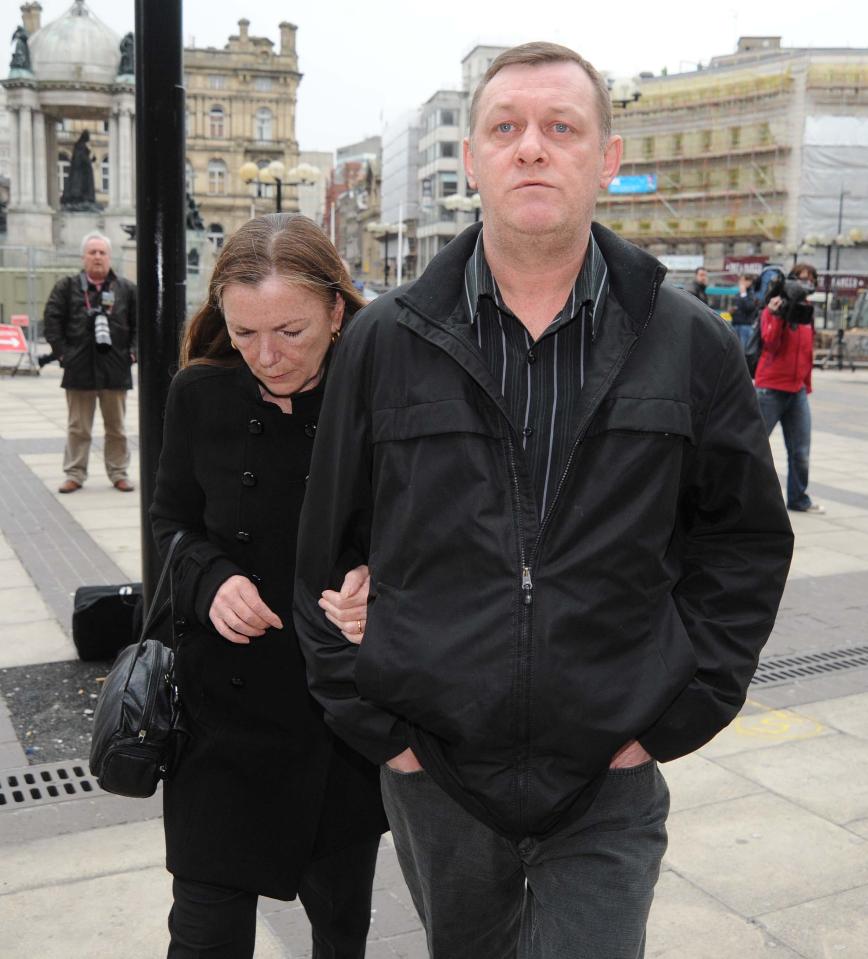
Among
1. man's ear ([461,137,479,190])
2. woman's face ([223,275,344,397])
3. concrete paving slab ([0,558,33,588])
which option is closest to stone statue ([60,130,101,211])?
concrete paving slab ([0,558,33,588])

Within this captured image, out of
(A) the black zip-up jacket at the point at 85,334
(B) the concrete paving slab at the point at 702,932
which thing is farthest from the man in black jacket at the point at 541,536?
(A) the black zip-up jacket at the point at 85,334

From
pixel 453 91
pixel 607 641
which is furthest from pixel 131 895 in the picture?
pixel 453 91

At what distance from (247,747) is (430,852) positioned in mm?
495

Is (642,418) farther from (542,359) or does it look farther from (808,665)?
(808,665)

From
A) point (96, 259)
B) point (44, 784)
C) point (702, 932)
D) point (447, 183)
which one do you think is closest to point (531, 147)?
point (702, 932)

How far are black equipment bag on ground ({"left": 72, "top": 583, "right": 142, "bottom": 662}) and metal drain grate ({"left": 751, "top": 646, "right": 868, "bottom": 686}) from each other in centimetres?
276

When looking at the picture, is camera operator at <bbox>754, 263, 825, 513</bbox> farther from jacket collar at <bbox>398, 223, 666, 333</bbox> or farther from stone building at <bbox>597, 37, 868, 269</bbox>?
stone building at <bbox>597, 37, 868, 269</bbox>

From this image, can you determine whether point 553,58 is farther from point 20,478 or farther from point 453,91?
point 453,91

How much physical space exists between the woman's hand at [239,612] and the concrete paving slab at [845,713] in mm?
3119

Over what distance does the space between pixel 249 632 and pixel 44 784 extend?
2091 mm

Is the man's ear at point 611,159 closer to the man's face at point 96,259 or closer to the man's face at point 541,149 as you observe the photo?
the man's face at point 541,149

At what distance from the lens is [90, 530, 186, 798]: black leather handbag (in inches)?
82.6

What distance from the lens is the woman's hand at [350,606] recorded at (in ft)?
6.00

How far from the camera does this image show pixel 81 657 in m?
5.00
